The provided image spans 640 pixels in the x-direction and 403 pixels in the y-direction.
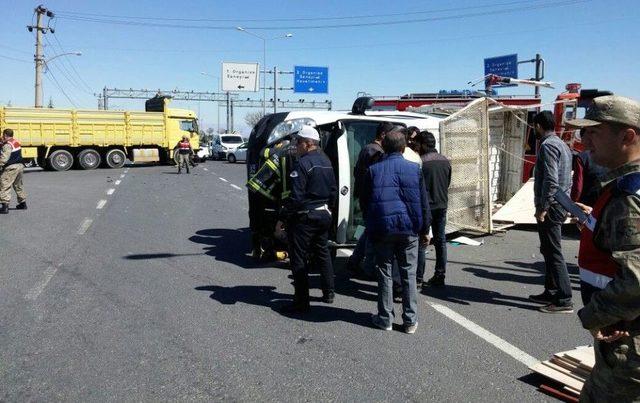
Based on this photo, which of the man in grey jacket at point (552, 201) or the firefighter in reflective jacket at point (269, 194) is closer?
the man in grey jacket at point (552, 201)

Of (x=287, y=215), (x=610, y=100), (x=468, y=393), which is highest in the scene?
(x=610, y=100)

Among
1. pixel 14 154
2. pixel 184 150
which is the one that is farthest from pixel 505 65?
pixel 14 154

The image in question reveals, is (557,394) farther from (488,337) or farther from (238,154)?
(238,154)

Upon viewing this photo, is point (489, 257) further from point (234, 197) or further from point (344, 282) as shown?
point (234, 197)

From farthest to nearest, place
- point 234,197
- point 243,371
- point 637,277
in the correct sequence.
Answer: point 234,197
point 243,371
point 637,277

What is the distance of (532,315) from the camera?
5.24 meters

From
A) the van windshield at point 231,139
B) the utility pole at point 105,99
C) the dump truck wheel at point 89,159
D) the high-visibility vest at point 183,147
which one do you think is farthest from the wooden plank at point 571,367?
the utility pole at point 105,99

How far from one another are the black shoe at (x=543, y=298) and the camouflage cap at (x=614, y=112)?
3848mm

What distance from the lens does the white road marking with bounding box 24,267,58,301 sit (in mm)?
5590

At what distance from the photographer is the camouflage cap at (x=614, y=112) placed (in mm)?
2027

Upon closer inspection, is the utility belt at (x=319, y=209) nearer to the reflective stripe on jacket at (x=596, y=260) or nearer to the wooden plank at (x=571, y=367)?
the wooden plank at (x=571, y=367)

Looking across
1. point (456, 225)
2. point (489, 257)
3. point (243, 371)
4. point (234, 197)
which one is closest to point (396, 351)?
point (243, 371)

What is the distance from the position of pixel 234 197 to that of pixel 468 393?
12.1 m

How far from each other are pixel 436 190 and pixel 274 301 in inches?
86.0
